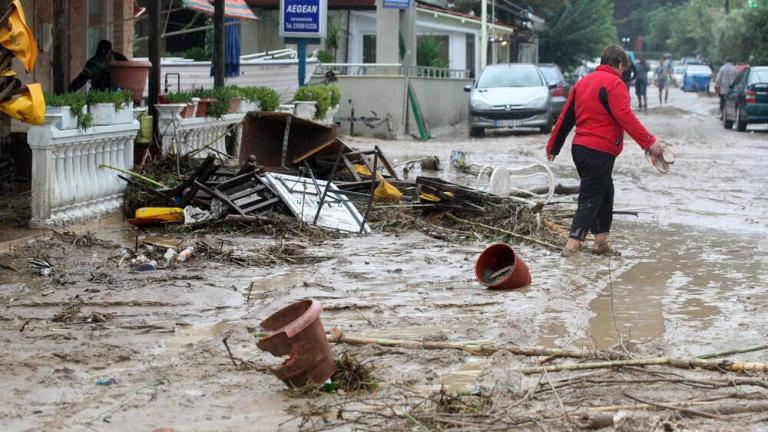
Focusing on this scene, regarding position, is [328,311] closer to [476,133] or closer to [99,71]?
[99,71]

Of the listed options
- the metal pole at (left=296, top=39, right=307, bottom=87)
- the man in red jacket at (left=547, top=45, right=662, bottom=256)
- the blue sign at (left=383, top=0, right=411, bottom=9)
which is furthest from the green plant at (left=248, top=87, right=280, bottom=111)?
the blue sign at (left=383, top=0, right=411, bottom=9)

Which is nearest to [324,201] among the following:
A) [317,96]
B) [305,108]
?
[305,108]

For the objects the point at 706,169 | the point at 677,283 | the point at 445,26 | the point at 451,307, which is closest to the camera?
the point at 451,307

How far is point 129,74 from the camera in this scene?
13406 millimetres

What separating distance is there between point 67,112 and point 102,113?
34.8 inches

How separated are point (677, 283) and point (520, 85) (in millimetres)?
19079

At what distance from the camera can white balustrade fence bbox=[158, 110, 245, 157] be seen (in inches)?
504

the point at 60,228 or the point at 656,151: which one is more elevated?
the point at 656,151

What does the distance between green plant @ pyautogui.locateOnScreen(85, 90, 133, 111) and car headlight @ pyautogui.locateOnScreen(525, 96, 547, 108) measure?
1603 cm

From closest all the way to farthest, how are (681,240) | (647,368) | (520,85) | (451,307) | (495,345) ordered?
(647,368) < (495,345) < (451,307) < (681,240) < (520,85)

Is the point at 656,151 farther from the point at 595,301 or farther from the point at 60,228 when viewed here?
the point at 60,228

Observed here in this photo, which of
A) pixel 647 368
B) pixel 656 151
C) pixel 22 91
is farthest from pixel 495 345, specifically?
pixel 22 91

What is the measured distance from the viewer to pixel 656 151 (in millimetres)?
9797

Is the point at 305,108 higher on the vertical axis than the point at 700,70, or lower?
lower
